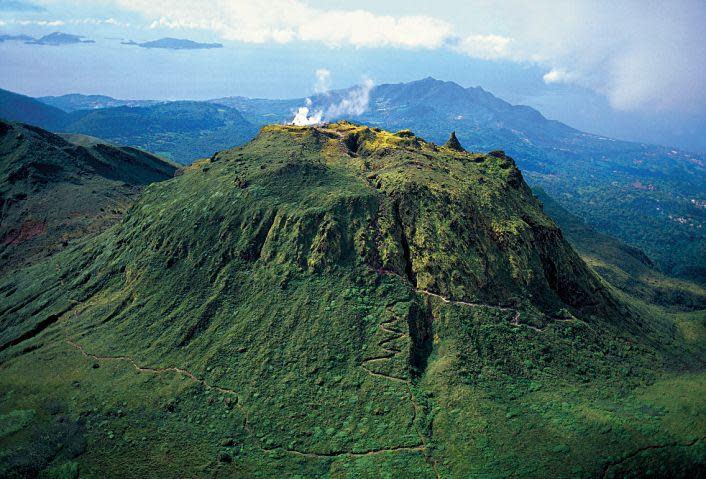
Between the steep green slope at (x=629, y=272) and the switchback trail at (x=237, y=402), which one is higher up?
the steep green slope at (x=629, y=272)

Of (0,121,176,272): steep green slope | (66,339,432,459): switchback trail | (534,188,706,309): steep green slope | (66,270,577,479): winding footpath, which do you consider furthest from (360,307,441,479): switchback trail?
A: (0,121,176,272): steep green slope

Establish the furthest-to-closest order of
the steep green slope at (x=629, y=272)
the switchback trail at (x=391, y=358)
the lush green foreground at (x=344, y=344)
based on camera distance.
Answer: the steep green slope at (x=629, y=272) < the switchback trail at (x=391, y=358) < the lush green foreground at (x=344, y=344)

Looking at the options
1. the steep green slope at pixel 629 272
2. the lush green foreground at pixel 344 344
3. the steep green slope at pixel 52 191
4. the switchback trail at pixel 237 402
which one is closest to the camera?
the lush green foreground at pixel 344 344

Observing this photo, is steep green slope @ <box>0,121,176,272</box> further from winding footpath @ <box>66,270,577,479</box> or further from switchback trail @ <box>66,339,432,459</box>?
winding footpath @ <box>66,270,577,479</box>

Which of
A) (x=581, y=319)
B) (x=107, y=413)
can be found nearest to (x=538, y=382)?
(x=581, y=319)

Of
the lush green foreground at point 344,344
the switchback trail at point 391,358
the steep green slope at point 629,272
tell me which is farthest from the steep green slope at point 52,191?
the steep green slope at point 629,272

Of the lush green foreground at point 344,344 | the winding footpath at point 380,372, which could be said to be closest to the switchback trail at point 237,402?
the winding footpath at point 380,372

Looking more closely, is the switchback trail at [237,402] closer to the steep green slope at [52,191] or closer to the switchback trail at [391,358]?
the switchback trail at [391,358]

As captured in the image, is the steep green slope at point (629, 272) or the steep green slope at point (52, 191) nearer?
the steep green slope at point (629, 272)
